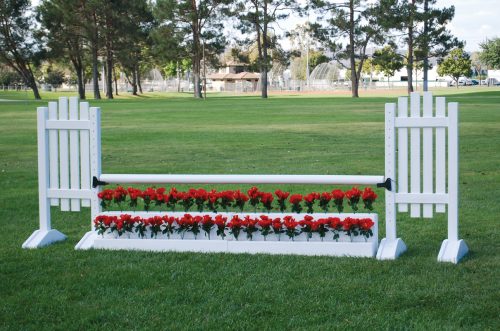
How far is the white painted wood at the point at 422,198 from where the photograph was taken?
7988 mm

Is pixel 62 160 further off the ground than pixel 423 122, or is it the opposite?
pixel 423 122

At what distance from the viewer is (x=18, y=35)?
82312mm

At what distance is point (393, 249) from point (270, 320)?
7.69 ft

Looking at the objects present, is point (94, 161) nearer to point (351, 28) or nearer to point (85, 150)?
point (85, 150)

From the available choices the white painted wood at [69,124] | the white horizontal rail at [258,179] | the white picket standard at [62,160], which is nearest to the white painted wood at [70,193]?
the white picket standard at [62,160]

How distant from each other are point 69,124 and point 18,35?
77.5 metres

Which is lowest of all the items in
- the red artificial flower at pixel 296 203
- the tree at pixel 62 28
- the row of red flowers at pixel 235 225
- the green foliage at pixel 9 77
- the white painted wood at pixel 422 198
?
the row of red flowers at pixel 235 225

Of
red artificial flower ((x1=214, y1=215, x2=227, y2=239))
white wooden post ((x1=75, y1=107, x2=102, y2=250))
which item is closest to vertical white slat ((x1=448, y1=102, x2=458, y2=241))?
red artificial flower ((x1=214, y1=215, x2=227, y2=239))

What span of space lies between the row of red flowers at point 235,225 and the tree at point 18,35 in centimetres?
7436

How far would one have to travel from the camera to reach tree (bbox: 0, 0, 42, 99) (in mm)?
80625

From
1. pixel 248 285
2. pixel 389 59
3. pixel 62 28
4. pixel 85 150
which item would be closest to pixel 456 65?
pixel 389 59

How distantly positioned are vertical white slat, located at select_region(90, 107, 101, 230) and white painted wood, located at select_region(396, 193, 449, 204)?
10.1ft

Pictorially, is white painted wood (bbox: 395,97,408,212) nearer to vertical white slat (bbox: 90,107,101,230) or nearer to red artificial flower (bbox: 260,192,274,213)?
red artificial flower (bbox: 260,192,274,213)

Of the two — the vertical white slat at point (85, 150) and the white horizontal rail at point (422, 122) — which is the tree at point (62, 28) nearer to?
the vertical white slat at point (85, 150)
